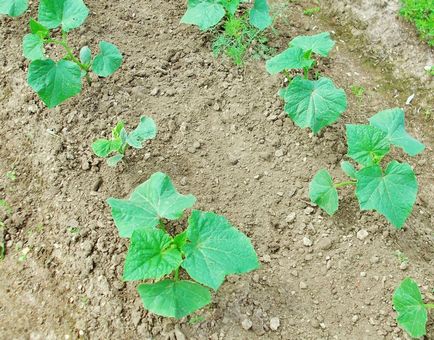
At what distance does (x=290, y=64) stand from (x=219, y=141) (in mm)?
627

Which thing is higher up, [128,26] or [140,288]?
[128,26]

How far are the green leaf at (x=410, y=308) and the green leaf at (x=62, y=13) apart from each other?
2343mm

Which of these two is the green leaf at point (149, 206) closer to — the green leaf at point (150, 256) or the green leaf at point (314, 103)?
the green leaf at point (150, 256)

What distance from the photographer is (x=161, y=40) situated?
365cm

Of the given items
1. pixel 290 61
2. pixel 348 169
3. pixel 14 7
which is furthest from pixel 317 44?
pixel 14 7

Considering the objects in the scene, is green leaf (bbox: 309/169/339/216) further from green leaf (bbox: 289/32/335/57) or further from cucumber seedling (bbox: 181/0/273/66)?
cucumber seedling (bbox: 181/0/273/66)

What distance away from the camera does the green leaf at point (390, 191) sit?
8.53 feet

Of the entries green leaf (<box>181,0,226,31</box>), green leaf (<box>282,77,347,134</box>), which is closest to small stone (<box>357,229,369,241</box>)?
green leaf (<box>282,77,347,134</box>)

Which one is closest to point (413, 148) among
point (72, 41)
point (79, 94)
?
point (79, 94)

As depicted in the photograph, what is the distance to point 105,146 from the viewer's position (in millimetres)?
2932

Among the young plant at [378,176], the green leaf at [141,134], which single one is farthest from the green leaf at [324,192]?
the green leaf at [141,134]

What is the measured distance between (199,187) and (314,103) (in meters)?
0.81

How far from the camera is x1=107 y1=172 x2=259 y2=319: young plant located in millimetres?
2307

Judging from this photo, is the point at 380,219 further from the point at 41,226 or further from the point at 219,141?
the point at 41,226
